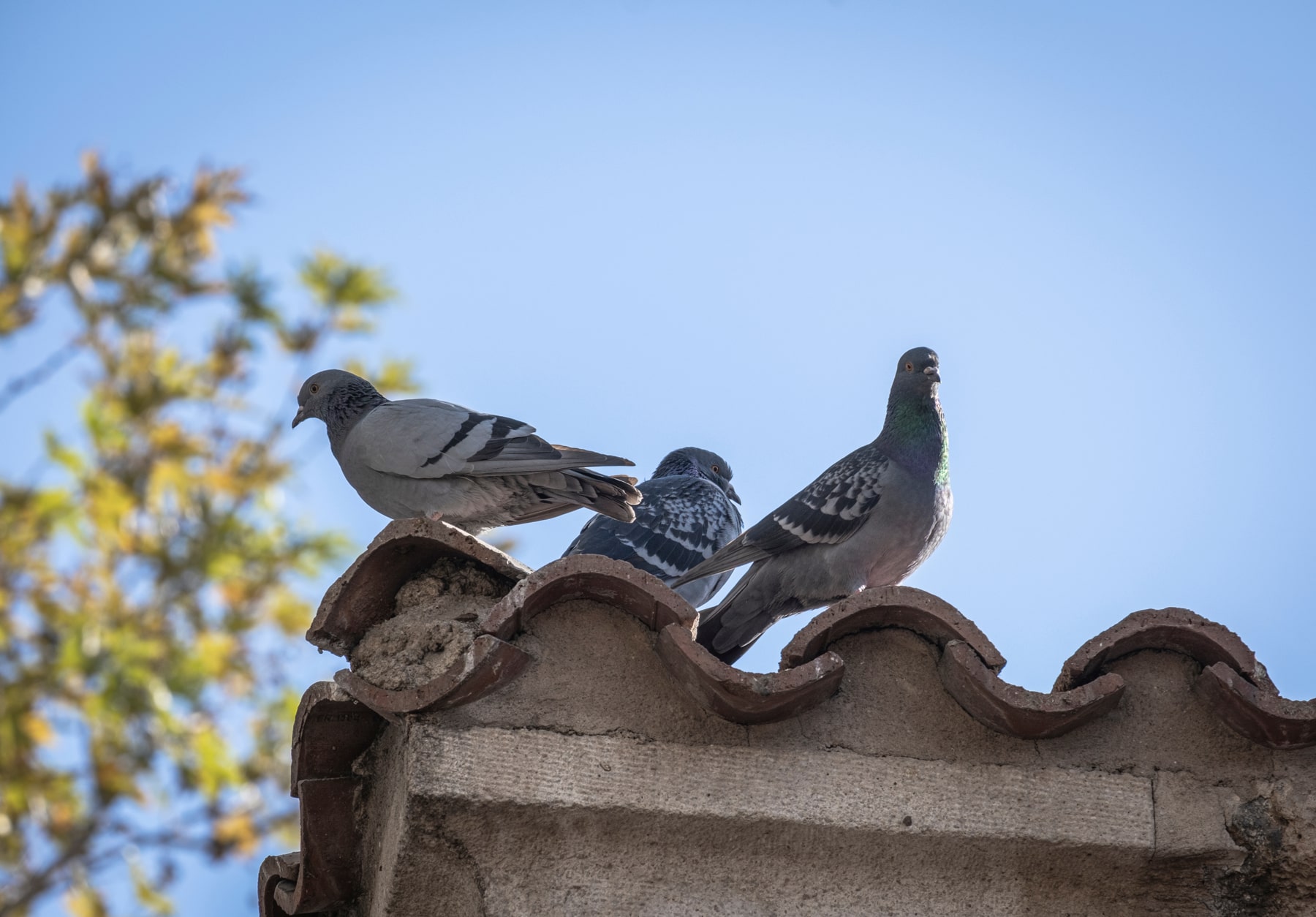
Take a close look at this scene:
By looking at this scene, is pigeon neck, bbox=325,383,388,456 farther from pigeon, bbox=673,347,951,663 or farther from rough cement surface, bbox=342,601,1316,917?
rough cement surface, bbox=342,601,1316,917

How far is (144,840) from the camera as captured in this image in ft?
24.5

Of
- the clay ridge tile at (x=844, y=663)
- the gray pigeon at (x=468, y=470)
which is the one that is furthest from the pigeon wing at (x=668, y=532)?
the clay ridge tile at (x=844, y=663)

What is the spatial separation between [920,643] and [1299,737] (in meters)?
0.82

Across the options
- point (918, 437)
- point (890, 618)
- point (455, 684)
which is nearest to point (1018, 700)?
point (890, 618)

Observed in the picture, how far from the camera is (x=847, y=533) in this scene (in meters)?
4.78

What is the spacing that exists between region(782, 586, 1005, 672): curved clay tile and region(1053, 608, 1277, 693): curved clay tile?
19cm

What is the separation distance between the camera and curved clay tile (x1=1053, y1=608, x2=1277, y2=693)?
303 cm

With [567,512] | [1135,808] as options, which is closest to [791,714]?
[1135,808]

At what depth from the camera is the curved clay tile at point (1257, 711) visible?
294 cm

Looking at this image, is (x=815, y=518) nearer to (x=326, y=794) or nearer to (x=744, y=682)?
(x=744, y=682)

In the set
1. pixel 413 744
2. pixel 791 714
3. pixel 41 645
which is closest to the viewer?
pixel 413 744

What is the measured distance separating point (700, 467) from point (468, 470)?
247 centimetres

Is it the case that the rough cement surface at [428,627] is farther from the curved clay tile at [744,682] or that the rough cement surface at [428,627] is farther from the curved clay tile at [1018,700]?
the curved clay tile at [1018,700]

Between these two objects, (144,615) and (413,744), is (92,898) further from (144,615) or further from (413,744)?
(413,744)
